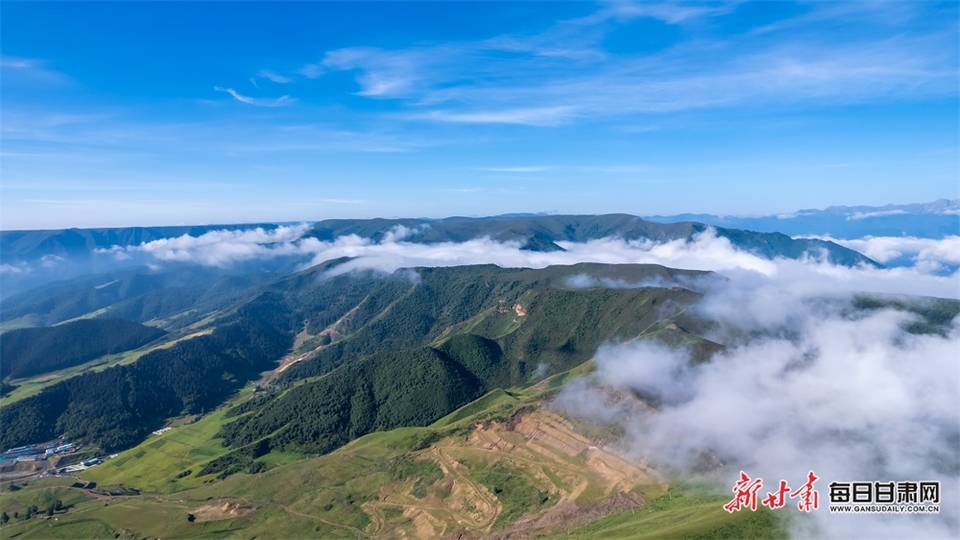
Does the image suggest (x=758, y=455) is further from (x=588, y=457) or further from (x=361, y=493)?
(x=361, y=493)

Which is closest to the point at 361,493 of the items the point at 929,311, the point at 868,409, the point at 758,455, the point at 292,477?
the point at 292,477

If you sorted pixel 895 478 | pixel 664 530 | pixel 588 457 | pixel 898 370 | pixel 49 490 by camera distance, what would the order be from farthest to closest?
1. pixel 49 490
2. pixel 898 370
3. pixel 588 457
4. pixel 895 478
5. pixel 664 530

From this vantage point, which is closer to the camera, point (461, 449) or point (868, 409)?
point (868, 409)

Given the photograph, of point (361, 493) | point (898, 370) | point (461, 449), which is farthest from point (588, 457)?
point (898, 370)

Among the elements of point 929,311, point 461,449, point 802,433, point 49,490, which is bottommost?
point 49,490

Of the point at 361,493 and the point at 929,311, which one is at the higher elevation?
the point at 929,311

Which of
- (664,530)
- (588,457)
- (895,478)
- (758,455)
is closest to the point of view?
(664,530)

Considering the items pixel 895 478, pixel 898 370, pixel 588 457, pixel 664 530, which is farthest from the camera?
pixel 898 370

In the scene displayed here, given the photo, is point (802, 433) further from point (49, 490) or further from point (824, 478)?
point (49, 490)

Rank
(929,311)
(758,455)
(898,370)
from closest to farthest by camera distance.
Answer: (758,455) < (898,370) < (929,311)
